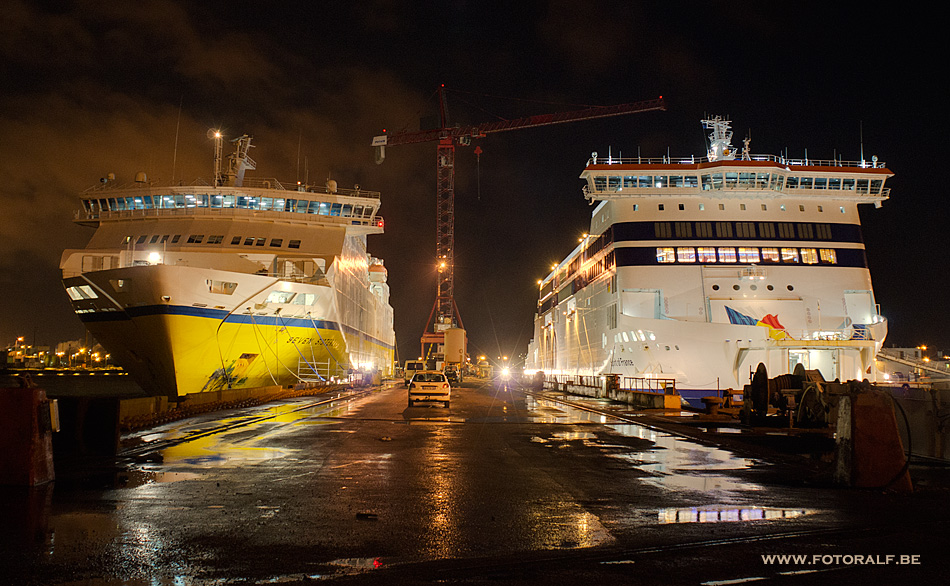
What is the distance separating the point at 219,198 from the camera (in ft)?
118

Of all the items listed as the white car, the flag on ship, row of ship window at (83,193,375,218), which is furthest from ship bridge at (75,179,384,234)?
the flag on ship

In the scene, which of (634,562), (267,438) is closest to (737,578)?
(634,562)

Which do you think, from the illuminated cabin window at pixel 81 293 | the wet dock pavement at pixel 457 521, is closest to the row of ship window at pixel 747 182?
the wet dock pavement at pixel 457 521

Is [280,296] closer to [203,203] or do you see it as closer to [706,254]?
[203,203]

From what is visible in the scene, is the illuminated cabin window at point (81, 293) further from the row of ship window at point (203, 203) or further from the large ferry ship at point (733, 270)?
the large ferry ship at point (733, 270)

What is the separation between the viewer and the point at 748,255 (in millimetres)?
34781

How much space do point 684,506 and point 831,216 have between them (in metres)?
35.2

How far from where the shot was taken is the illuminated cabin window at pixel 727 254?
34812 millimetres

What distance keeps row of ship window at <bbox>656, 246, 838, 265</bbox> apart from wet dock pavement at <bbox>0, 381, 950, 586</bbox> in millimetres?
25023

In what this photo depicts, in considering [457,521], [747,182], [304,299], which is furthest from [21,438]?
[747,182]

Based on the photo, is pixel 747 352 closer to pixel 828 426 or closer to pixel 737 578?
pixel 828 426

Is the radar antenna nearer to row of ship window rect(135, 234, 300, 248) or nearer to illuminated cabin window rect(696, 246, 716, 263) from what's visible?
illuminated cabin window rect(696, 246, 716, 263)

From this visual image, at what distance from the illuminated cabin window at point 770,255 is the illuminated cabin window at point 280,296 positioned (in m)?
26.9

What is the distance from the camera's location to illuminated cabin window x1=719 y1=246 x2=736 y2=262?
34812mm
